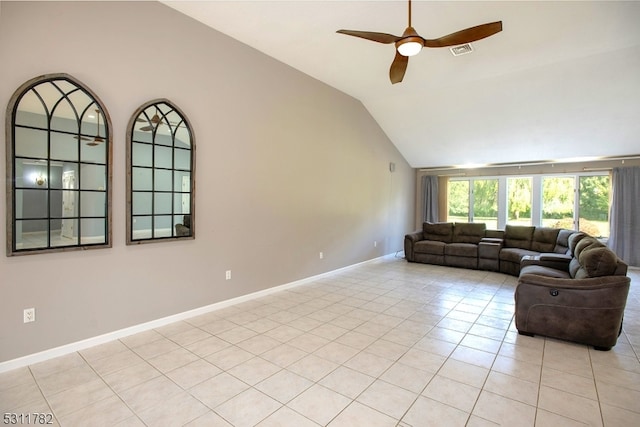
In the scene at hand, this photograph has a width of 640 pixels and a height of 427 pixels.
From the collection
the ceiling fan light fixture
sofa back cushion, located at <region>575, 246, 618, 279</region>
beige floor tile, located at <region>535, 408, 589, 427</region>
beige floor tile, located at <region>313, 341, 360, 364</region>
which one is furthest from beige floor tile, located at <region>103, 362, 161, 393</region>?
sofa back cushion, located at <region>575, 246, 618, 279</region>

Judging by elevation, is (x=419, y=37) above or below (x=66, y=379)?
above

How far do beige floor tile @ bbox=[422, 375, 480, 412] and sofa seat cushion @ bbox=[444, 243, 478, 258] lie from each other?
15.0 feet

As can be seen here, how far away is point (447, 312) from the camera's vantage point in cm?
400

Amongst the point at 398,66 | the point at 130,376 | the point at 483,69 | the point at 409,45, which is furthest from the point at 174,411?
the point at 483,69

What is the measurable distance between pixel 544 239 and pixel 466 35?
488 cm

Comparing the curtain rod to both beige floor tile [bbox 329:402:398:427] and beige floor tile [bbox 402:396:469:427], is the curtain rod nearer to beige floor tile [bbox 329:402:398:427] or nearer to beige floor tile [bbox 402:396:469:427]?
beige floor tile [bbox 402:396:469:427]

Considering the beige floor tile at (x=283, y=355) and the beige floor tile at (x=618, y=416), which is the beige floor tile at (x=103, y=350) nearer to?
the beige floor tile at (x=283, y=355)

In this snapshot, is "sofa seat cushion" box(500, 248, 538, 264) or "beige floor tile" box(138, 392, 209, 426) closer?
"beige floor tile" box(138, 392, 209, 426)

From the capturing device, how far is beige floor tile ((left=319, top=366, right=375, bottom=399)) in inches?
92.2

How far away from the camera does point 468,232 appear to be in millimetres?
7074

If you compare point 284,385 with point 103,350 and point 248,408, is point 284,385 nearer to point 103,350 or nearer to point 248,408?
point 248,408

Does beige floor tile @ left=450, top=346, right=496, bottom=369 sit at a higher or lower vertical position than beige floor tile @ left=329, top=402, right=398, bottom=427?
higher

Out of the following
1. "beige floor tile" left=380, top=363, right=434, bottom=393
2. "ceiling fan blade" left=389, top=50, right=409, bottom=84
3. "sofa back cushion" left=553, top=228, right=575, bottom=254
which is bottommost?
"beige floor tile" left=380, top=363, right=434, bottom=393

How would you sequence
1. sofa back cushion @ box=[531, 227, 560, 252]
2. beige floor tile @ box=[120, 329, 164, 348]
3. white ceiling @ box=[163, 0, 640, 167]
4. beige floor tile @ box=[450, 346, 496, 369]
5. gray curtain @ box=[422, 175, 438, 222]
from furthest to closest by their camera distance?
gray curtain @ box=[422, 175, 438, 222], sofa back cushion @ box=[531, 227, 560, 252], white ceiling @ box=[163, 0, 640, 167], beige floor tile @ box=[120, 329, 164, 348], beige floor tile @ box=[450, 346, 496, 369]
